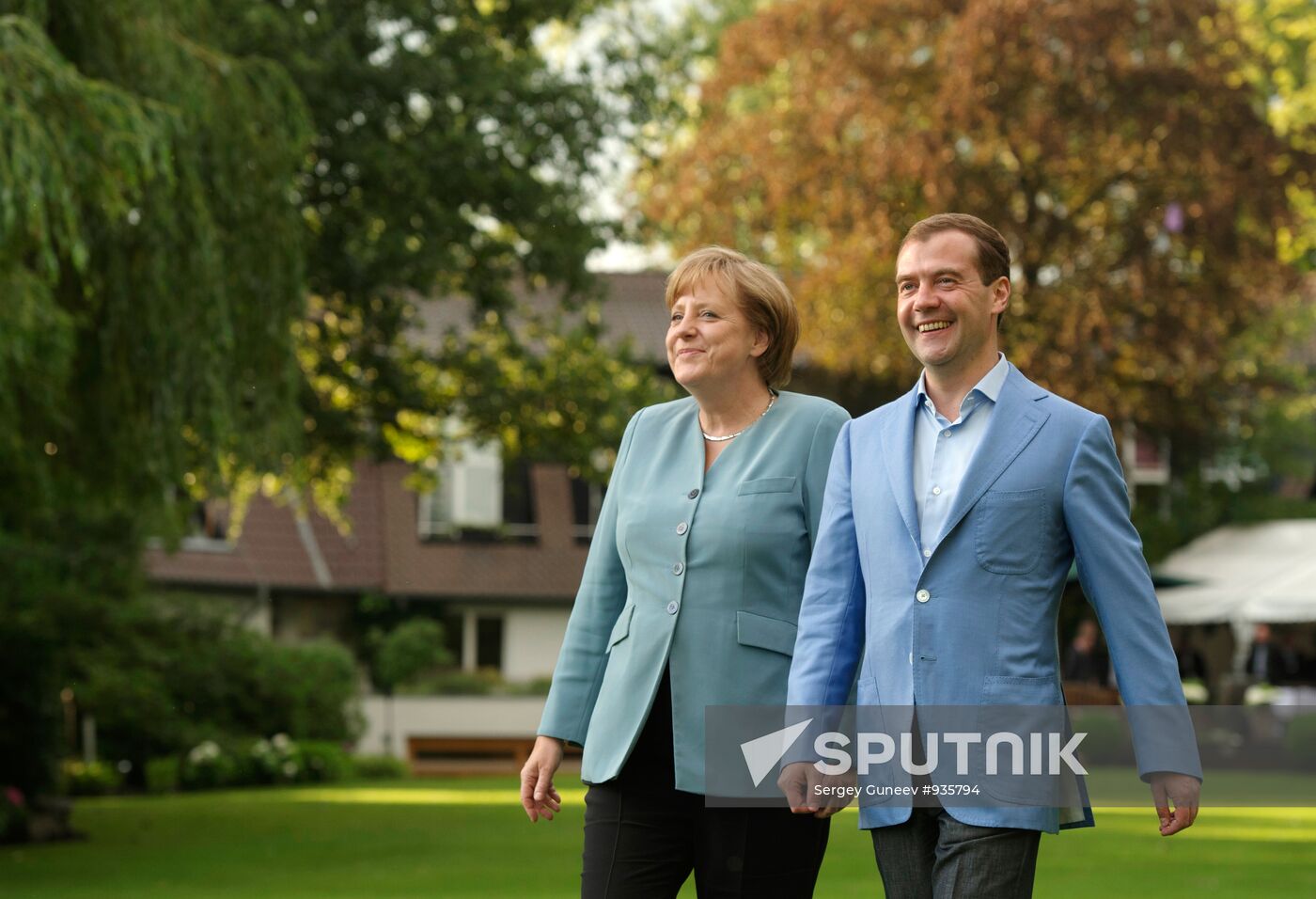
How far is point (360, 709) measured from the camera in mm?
31797

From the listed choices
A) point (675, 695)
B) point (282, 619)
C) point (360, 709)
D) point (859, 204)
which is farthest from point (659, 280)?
point (675, 695)

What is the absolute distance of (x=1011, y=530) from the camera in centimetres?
374

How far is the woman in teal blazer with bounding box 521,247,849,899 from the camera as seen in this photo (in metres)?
4.25

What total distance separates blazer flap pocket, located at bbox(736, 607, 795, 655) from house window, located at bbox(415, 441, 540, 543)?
3696 centimetres

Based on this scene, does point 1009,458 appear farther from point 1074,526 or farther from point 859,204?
point 859,204

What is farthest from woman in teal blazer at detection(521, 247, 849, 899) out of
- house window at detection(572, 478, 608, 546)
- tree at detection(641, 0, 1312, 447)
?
house window at detection(572, 478, 608, 546)

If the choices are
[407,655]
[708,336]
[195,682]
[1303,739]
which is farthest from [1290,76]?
[708,336]

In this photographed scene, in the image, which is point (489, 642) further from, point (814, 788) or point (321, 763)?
point (814, 788)

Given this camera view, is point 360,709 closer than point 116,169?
No

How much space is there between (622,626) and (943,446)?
91cm

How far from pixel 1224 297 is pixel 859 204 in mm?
4954

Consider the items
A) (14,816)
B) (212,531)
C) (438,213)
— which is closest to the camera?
(14,816)

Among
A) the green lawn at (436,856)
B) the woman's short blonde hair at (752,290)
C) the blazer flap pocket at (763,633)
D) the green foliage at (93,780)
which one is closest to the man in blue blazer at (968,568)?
the blazer flap pocket at (763,633)

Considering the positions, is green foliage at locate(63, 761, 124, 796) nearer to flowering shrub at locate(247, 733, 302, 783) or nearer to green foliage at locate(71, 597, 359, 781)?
green foliage at locate(71, 597, 359, 781)
